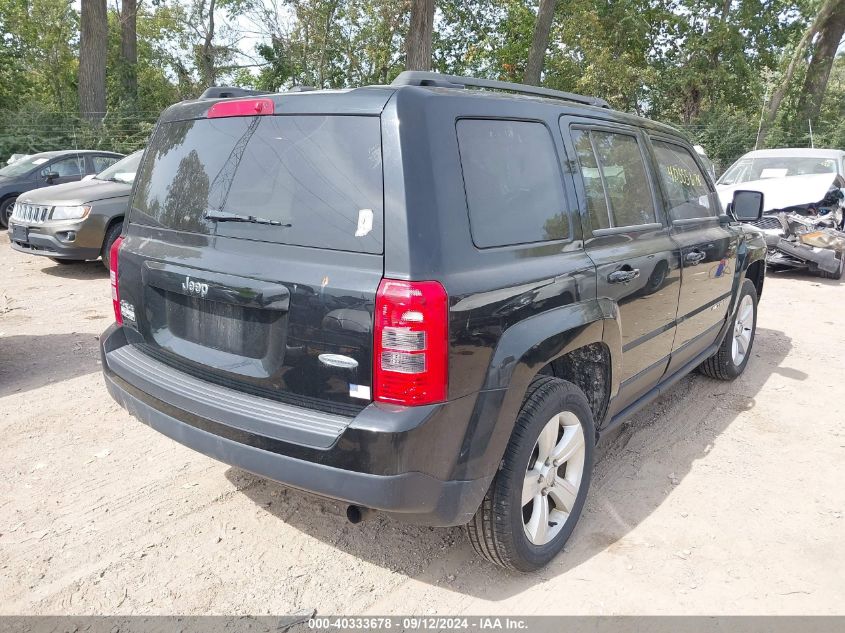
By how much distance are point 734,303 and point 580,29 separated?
2205 centimetres

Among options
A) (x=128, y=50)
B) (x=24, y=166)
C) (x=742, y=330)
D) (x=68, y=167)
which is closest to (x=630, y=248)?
(x=742, y=330)

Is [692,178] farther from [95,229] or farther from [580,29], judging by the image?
[580,29]

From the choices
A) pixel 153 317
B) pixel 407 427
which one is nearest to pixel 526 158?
pixel 407 427

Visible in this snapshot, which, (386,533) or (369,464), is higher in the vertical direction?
(369,464)

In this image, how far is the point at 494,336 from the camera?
2324 millimetres

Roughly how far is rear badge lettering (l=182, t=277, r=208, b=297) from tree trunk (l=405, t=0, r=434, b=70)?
534 inches

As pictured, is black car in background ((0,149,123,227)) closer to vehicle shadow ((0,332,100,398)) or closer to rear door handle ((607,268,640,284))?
vehicle shadow ((0,332,100,398))

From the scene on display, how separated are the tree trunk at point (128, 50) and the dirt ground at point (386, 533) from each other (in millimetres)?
19782

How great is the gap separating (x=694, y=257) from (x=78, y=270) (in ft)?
25.9

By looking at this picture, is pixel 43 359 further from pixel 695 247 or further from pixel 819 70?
pixel 819 70

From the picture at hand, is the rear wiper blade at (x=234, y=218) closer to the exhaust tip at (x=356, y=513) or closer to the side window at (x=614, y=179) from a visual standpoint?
the exhaust tip at (x=356, y=513)

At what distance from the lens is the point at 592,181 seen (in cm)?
307

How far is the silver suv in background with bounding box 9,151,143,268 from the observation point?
783 centimetres

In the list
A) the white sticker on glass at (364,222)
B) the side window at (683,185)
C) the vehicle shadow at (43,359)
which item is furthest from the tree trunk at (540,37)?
the white sticker on glass at (364,222)
